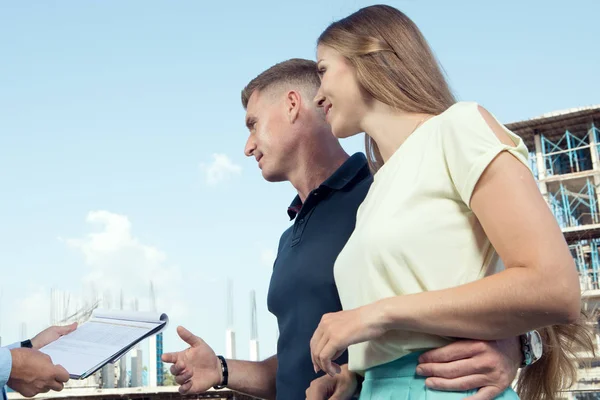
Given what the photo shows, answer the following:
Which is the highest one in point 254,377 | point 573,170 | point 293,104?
point 573,170

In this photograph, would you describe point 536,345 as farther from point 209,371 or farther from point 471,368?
point 209,371

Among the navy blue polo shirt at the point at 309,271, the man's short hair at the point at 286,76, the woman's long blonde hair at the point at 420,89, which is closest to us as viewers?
the woman's long blonde hair at the point at 420,89

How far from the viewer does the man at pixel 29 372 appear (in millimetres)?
2477

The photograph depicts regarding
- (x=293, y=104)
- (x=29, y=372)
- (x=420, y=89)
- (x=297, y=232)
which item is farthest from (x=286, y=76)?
(x=29, y=372)

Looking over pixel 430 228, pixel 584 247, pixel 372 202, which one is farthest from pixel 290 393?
pixel 584 247

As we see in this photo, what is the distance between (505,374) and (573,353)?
1.10 ft

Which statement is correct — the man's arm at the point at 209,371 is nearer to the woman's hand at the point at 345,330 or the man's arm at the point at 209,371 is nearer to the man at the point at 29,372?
the man at the point at 29,372

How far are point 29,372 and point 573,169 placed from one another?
29327 mm

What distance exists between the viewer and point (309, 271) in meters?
2.09

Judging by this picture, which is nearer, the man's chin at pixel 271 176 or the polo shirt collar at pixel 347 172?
the polo shirt collar at pixel 347 172

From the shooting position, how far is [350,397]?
159 cm

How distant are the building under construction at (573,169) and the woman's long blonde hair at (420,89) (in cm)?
2750

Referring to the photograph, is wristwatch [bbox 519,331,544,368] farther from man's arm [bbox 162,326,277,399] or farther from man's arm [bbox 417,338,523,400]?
man's arm [bbox 162,326,277,399]

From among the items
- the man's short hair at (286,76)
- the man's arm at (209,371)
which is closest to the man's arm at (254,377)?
the man's arm at (209,371)
